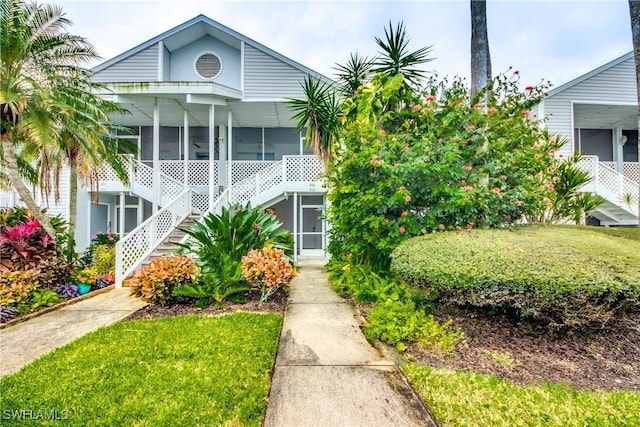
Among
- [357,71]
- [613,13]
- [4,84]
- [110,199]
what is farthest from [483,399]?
[110,199]

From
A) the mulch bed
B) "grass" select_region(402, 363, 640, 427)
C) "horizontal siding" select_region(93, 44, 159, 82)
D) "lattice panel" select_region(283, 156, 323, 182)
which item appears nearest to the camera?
"grass" select_region(402, 363, 640, 427)

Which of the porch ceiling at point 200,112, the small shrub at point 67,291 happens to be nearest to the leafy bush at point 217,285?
the small shrub at point 67,291

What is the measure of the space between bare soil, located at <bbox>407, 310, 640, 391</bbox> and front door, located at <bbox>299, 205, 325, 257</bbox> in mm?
8349

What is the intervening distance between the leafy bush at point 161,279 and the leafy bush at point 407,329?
3205mm

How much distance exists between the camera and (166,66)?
1178cm

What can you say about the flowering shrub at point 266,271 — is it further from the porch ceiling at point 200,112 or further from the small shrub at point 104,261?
the porch ceiling at point 200,112

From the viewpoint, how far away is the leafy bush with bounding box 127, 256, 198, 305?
488cm

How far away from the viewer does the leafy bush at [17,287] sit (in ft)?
15.4

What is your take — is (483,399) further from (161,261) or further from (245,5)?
(245,5)

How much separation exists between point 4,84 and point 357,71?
7.04m

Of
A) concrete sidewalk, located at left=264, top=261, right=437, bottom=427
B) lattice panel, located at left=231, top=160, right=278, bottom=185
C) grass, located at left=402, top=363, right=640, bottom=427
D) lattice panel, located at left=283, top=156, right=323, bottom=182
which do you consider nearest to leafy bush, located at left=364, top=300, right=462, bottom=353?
concrete sidewalk, located at left=264, top=261, right=437, bottom=427

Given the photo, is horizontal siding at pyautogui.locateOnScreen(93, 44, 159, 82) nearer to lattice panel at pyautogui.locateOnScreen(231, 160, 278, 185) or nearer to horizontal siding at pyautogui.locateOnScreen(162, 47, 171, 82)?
horizontal siding at pyautogui.locateOnScreen(162, 47, 171, 82)

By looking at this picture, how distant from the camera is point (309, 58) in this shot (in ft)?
64.4

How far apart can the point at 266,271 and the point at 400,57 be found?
518 cm
